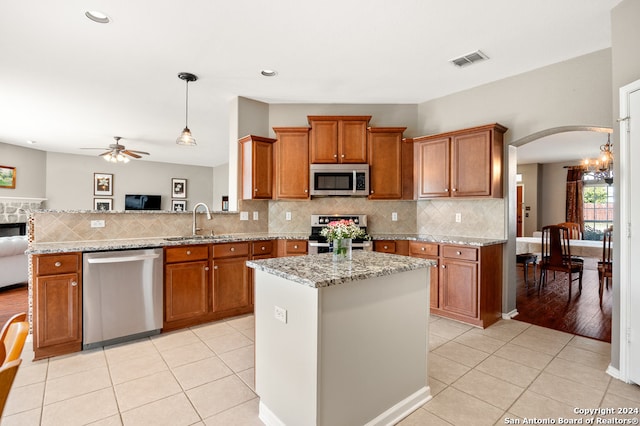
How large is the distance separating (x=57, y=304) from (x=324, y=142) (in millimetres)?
3204

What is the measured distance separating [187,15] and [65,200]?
26.2 feet

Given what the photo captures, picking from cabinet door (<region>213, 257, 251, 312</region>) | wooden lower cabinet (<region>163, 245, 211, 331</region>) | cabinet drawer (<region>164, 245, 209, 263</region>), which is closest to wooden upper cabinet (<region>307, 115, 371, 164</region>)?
cabinet door (<region>213, 257, 251, 312</region>)

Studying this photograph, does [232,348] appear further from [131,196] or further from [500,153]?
[131,196]

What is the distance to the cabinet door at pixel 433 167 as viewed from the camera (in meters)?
3.91

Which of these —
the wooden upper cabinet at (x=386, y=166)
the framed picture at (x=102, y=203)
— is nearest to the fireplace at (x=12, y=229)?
the framed picture at (x=102, y=203)

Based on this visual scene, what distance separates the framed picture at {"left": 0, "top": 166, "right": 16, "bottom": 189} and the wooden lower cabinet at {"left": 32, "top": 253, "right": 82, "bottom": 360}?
628 centimetres

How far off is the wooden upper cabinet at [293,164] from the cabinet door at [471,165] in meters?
1.83

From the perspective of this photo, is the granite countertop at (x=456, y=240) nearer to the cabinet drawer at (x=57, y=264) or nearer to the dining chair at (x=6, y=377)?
the cabinet drawer at (x=57, y=264)

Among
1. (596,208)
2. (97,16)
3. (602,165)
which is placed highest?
(97,16)

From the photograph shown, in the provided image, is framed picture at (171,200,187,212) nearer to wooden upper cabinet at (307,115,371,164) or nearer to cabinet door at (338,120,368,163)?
wooden upper cabinet at (307,115,371,164)

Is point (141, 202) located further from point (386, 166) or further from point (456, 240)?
point (456, 240)

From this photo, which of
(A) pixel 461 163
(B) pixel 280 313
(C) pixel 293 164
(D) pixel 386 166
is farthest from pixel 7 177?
(A) pixel 461 163

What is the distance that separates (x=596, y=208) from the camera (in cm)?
859

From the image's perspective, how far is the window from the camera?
8.44m
